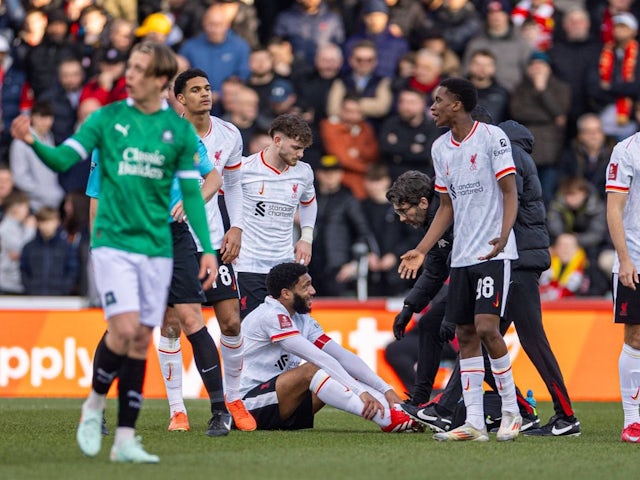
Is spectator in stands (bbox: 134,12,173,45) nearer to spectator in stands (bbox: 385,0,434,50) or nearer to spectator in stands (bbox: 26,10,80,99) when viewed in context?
spectator in stands (bbox: 26,10,80,99)

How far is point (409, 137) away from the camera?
17688mm

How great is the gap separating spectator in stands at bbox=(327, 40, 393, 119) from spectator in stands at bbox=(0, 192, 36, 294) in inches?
171

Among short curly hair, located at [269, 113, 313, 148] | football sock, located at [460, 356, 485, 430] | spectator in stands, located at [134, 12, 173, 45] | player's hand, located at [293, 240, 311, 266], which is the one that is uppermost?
spectator in stands, located at [134, 12, 173, 45]

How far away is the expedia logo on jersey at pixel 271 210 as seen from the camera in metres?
11.9

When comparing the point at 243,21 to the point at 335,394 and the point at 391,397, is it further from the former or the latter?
the point at 335,394

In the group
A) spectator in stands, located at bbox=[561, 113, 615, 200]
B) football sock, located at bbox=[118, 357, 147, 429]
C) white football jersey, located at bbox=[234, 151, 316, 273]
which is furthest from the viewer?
spectator in stands, located at bbox=[561, 113, 615, 200]

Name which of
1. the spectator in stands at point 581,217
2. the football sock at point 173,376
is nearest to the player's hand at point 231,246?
the football sock at point 173,376

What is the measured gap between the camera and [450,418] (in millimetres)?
10906

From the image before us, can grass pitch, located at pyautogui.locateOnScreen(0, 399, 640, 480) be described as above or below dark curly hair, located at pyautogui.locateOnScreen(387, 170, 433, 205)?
below

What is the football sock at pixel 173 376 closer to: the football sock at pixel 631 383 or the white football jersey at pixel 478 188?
the white football jersey at pixel 478 188

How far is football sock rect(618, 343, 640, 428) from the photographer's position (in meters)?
10.1

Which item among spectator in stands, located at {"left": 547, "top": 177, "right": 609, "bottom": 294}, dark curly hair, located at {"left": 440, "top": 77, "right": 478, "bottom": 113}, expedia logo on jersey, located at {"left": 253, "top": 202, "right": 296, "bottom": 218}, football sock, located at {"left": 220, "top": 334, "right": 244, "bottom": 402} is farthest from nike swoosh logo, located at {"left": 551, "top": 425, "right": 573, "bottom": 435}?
spectator in stands, located at {"left": 547, "top": 177, "right": 609, "bottom": 294}

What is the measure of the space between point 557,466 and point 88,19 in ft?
44.8

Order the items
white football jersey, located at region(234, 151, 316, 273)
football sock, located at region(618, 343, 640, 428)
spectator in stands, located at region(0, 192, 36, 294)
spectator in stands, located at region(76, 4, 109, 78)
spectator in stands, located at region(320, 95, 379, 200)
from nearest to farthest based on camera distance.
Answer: football sock, located at region(618, 343, 640, 428)
white football jersey, located at region(234, 151, 316, 273)
spectator in stands, located at region(0, 192, 36, 294)
spectator in stands, located at region(320, 95, 379, 200)
spectator in stands, located at region(76, 4, 109, 78)
